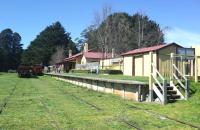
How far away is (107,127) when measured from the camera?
11.5m

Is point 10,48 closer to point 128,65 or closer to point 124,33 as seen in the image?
point 124,33

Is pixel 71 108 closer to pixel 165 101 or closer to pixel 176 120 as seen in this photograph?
pixel 165 101

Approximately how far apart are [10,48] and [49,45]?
78.0 ft

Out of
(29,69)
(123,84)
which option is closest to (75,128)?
(123,84)

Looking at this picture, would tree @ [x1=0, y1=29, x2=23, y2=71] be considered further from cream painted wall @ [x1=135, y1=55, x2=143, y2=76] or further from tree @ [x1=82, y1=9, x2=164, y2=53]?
cream painted wall @ [x1=135, y1=55, x2=143, y2=76]

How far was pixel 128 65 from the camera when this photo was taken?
42.4m

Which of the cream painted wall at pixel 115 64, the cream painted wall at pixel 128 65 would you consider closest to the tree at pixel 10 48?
the cream painted wall at pixel 115 64

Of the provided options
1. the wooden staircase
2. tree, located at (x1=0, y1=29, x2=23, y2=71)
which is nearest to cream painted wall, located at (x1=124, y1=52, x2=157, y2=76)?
the wooden staircase

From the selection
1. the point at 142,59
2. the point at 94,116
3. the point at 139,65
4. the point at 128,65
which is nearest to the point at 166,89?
the point at 94,116

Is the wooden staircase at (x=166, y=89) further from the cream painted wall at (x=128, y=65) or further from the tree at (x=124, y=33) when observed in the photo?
the tree at (x=124, y=33)

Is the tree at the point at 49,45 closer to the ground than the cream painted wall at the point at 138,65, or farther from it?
farther from it

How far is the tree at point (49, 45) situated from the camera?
127 m

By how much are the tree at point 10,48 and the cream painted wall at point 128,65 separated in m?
95.2

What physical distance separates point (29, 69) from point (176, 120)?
4776 cm
